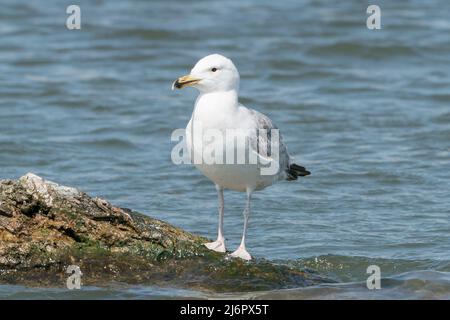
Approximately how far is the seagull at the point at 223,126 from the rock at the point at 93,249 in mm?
304

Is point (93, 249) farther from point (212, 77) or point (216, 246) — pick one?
point (212, 77)

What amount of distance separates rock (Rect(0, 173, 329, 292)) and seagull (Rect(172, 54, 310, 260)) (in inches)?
12.0

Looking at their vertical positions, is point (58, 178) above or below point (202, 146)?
below

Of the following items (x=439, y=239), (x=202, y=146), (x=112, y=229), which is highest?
(x=202, y=146)

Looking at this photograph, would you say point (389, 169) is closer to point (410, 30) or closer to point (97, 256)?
point (97, 256)

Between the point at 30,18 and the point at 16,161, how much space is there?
9.73 m

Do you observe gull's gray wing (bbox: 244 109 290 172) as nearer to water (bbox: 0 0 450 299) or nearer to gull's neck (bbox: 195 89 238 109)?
gull's neck (bbox: 195 89 238 109)

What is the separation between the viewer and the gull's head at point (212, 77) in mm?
8055

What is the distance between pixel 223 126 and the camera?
25.9ft

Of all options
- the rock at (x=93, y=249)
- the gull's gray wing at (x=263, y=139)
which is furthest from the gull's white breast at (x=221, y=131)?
the rock at (x=93, y=249)

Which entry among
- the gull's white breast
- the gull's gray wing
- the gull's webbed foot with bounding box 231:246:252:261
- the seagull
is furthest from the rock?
the gull's gray wing

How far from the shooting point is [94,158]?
13359mm
